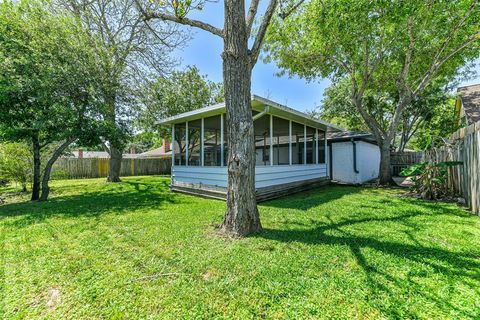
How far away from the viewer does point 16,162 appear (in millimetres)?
8133

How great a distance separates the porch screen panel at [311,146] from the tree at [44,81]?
874 cm

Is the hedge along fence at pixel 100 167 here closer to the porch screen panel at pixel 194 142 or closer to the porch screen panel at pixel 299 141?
the porch screen panel at pixel 194 142

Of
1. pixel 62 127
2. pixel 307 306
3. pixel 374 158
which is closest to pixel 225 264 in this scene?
pixel 307 306

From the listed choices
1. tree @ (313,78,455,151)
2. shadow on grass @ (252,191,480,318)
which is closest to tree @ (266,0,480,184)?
shadow on grass @ (252,191,480,318)

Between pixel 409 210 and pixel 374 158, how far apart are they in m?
8.91

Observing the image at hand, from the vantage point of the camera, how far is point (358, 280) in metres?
2.32

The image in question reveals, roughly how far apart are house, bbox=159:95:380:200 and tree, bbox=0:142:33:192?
5.05 metres

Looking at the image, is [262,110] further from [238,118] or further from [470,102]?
[470,102]

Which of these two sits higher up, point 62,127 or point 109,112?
point 109,112

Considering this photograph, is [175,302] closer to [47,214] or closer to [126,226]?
[126,226]

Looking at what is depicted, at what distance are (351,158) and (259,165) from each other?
576 cm

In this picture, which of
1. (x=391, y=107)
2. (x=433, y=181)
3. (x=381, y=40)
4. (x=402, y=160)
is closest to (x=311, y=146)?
(x=381, y=40)

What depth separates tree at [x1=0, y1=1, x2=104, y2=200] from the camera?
6.32m

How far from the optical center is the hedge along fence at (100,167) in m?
14.3
